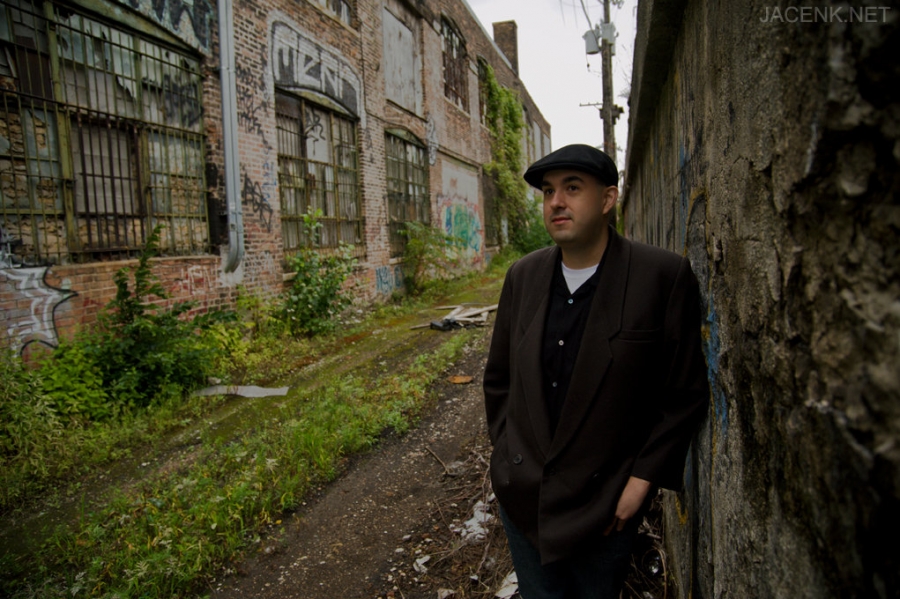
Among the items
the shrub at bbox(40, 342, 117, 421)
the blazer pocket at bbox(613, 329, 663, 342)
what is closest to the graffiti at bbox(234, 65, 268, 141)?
the shrub at bbox(40, 342, 117, 421)

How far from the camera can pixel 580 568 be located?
5.83 feet

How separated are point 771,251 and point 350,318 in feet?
29.6

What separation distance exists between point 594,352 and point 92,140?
19.5 feet

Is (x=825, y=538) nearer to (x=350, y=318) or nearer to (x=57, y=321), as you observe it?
(x=57, y=321)

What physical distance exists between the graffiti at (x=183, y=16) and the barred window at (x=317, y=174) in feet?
4.91

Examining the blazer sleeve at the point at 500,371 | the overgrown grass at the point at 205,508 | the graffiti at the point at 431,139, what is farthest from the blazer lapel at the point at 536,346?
the graffiti at the point at 431,139

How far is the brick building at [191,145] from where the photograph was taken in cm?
501

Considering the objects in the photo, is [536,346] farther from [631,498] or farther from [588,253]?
[631,498]

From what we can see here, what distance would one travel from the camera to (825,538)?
A: 0.77 metres

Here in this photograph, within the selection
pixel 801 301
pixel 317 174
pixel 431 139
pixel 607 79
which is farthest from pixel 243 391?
pixel 607 79

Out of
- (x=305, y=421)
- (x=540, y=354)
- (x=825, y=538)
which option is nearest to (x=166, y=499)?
(x=305, y=421)

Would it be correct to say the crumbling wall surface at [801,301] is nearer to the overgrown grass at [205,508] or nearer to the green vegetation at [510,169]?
the overgrown grass at [205,508]

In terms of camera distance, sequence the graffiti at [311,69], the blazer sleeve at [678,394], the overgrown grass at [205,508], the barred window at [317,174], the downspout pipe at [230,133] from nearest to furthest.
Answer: the blazer sleeve at [678,394]
the overgrown grass at [205,508]
the downspout pipe at [230,133]
the graffiti at [311,69]
the barred window at [317,174]

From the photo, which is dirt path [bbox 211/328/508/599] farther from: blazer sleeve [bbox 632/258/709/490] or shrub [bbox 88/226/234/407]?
→ shrub [bbox 88/226/234/407]
